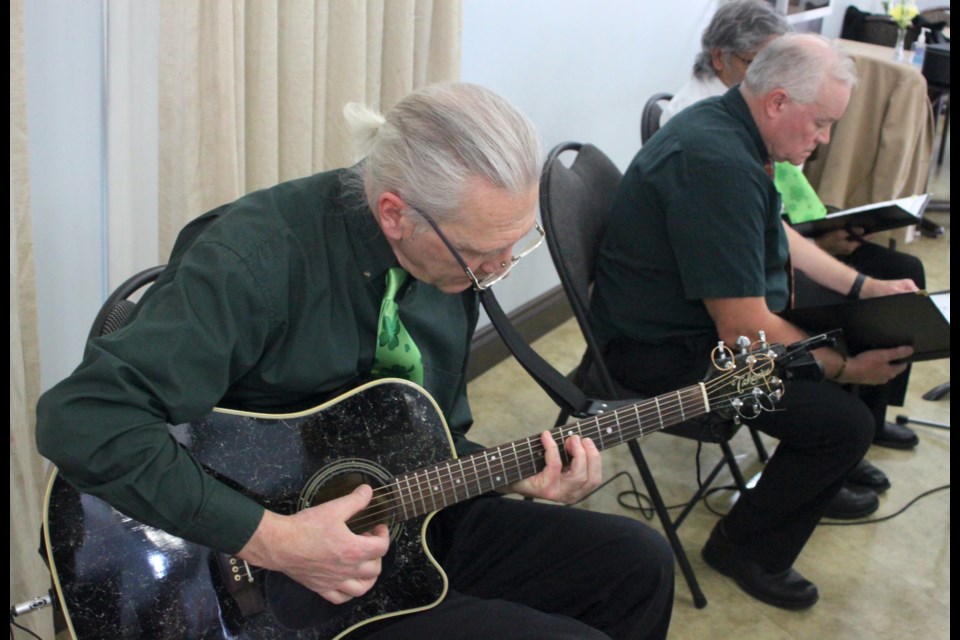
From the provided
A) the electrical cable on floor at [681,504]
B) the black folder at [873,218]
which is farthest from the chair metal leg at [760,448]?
the black folder at [873,218]

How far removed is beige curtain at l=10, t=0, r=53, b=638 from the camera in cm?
147

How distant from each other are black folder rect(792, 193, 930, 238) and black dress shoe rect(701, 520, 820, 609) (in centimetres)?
91

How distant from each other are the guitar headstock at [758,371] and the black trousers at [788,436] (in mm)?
444

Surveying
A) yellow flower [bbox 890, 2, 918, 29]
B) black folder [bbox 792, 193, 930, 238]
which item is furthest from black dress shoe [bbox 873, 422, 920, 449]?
yellow flower [bbox 890, 2, 918, 29]

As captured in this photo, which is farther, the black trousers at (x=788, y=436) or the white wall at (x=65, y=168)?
the black trousers at (x=788, y=436)

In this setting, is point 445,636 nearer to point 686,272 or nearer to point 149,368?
point 149,368

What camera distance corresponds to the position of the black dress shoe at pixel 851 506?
2629 millimetres

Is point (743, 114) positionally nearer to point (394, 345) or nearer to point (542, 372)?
point (542, 372)

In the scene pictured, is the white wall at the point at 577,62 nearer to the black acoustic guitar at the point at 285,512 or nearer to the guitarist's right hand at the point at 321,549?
the black acoustic guitar at the point at 285,512

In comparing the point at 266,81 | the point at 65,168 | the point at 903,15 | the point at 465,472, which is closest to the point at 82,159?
the point at 65,168

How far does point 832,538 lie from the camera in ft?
8.34

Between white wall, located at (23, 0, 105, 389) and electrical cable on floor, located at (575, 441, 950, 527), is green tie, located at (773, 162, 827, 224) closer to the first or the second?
electrical cable on floor, located at (575, 441, 950, 527)

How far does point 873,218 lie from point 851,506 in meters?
0.78

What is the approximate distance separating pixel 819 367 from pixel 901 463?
153 centimetres
